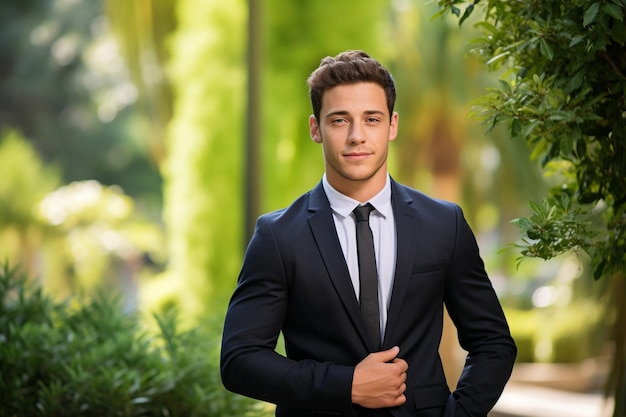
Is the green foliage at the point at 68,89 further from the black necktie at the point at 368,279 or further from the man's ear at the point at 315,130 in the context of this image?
the black necktie at the point at 368,279

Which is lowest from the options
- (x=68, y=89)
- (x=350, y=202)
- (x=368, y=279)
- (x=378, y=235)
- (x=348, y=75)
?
(x=368, y=279)

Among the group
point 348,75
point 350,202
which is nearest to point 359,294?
point 350,202

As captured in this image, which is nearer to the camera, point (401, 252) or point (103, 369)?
point (401, 252)

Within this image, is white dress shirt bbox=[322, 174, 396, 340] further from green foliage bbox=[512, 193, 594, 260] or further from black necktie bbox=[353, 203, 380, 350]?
green foliage bbox=[512, 193, 594, 260]

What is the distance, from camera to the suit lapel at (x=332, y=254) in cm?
296

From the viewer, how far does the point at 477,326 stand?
3105 mm

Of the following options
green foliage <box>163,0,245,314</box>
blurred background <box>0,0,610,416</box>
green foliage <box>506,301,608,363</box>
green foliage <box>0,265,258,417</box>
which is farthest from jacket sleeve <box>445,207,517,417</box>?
green foliage <box>506,301,608,363</box>

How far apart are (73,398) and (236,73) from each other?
8397 mm

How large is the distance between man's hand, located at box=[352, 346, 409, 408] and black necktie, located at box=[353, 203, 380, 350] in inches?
3.8

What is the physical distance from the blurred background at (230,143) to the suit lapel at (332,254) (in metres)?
0.52

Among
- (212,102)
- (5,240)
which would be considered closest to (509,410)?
(212,102)

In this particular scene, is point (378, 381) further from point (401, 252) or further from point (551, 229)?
point (551, 229)

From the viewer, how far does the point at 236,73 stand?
12961 mm

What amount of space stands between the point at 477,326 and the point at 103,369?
2.49 metres
